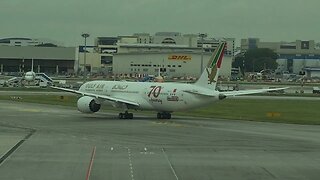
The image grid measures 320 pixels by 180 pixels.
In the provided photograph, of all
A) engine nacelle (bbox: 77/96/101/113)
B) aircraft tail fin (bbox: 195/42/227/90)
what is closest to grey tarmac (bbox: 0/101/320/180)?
aircraft tail fin (bbox: 195/42/227/90)

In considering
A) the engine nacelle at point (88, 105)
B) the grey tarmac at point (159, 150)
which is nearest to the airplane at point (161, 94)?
the engine nacelle at point (88, 105)

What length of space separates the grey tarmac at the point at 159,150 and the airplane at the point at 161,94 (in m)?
2.94

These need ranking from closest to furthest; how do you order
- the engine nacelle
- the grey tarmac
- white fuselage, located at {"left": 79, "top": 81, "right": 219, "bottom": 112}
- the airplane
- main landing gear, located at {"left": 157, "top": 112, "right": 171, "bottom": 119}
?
1. the grey tarmac
2. the airplane
3. white fuselage, located at {"left": 79, "top": 81, "right": 219, "bottom": 112}
4. the engine nacelle
5. main landing gear, located at {"left": 157, "top": 112, "right": 171, "bottom": 119}

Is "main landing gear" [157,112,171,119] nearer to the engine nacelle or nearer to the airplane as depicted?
the airplane

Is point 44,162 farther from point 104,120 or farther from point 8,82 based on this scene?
point 8,82

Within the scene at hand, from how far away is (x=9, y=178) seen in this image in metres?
20.4

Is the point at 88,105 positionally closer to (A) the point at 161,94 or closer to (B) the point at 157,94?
(B) the point at 157,94

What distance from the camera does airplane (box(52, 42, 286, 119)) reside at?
51625 mm

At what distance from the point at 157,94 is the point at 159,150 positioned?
80.6 feet

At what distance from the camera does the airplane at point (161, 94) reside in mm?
51625

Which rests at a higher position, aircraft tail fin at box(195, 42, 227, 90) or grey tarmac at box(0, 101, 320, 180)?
aircraft tail fin at box(195, 42, 227, 90)

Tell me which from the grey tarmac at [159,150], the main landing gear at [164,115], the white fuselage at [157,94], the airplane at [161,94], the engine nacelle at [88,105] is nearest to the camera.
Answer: the grey tarmac at [159,150]

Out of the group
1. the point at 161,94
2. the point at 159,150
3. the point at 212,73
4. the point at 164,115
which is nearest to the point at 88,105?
the point at 161,94

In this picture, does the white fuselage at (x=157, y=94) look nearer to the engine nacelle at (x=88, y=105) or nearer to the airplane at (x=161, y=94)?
the airplane at (x=161, y=94)
